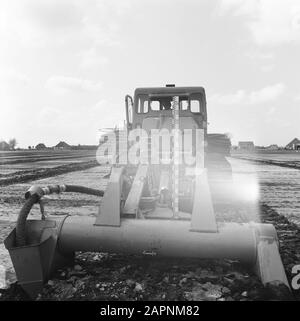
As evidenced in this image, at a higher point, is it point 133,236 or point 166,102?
point 166,102

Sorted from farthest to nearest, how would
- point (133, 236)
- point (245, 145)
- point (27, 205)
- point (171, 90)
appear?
point (245, 145) → point (171, 90) → point (133, 236) → point (27, 205)

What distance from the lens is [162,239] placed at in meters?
3.24

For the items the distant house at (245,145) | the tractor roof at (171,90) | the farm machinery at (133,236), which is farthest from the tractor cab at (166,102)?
the distant house at (245,145)

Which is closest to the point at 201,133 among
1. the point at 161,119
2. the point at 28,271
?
the point at 161,119

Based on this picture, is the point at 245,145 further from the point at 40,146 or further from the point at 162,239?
the point at 162,239

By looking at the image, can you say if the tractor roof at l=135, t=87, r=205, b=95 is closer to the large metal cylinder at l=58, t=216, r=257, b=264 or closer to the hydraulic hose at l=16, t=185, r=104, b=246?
the hydraulic hose at l=16, t=185, r=104, b=246

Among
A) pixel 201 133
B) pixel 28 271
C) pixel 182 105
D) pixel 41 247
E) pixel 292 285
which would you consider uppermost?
pixel 182 105

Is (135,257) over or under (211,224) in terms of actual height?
under

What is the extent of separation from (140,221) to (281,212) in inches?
162

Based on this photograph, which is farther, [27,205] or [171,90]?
[171,90]

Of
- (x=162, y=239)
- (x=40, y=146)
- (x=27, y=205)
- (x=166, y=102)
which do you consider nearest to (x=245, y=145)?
(x=40, y=146)

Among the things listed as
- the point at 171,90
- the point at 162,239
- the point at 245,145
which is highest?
the point at 171,90
